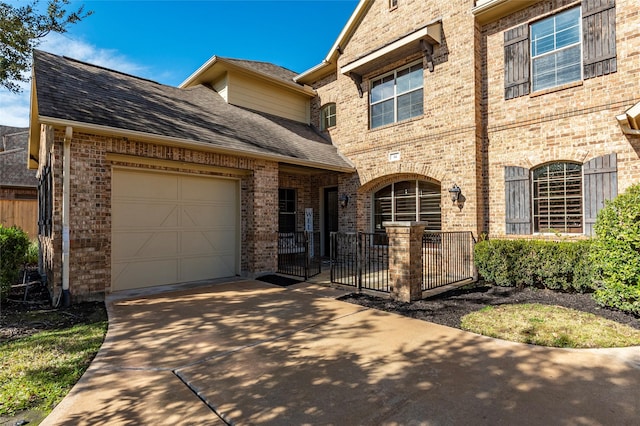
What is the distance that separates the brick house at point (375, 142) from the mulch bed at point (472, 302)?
68.2 inches

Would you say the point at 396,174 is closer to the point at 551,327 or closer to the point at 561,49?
the point at 561,49

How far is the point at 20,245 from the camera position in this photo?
6840mm

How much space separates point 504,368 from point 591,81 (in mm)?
6823

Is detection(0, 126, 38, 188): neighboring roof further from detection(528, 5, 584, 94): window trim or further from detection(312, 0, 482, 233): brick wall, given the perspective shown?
detection(528, 5, 584, 94): window trim

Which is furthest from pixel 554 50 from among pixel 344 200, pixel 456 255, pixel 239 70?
pixel 239 70

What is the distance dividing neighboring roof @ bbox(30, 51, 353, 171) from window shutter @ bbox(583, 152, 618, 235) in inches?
246

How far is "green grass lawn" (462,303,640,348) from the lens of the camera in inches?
162

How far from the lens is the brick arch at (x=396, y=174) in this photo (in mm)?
9156

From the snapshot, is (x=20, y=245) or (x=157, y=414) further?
(x=20, y=245)

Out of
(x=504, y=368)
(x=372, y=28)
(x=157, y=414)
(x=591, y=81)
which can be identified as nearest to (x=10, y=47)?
(x=372, y=28)

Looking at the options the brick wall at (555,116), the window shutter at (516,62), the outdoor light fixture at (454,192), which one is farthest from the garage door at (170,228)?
the window shutter at (516,62)

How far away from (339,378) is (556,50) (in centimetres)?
861

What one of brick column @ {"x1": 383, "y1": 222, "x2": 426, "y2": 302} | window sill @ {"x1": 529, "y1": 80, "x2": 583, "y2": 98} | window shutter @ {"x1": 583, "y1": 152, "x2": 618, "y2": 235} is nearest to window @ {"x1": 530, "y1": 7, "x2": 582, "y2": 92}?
window sill @ {"x1": 529, "y1": 80, "x2": 583, "y2": 98}

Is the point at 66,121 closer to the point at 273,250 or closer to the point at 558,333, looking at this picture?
the point at 273,250
